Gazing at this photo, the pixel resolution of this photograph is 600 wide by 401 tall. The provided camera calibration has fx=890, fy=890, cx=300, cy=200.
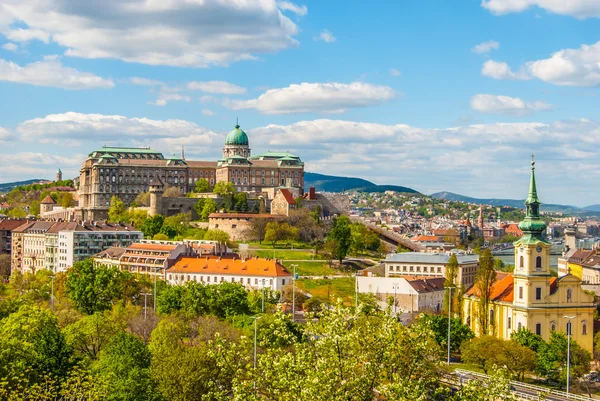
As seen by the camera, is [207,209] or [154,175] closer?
[207,209]

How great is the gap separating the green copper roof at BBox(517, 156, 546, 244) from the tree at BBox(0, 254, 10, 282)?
92440 mm

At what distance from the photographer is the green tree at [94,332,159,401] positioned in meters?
50.6

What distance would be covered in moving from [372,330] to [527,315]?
160 ft

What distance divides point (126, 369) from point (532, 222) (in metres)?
44.3

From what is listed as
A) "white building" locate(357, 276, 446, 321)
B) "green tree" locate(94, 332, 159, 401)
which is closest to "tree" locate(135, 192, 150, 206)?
"white building" locate(357, 276, 446, 321)

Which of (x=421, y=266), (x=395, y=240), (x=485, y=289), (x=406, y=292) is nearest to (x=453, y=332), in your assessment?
(x=485, y=289)

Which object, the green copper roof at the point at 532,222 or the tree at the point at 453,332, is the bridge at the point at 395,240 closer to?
the green copper roof at the point at 532,222

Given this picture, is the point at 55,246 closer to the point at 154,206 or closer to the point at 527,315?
the point at 154,206

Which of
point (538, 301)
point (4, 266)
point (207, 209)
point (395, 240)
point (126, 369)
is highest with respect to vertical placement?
point (207, 209)

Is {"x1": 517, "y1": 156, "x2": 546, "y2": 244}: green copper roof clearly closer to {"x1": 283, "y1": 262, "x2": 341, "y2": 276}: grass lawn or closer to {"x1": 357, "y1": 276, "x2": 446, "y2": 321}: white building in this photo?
{"x1": 357, "y1": 276, "x2": 446, "y2": 321}: white building

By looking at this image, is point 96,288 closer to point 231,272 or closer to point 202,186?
point 231,272

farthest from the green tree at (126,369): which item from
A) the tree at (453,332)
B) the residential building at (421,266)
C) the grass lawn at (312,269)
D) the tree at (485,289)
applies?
the residential building at (421,266)

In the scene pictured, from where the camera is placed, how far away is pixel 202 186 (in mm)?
187500

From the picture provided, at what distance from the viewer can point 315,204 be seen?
170m
